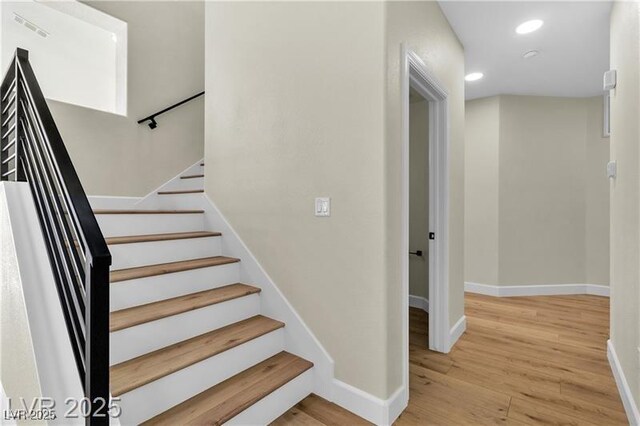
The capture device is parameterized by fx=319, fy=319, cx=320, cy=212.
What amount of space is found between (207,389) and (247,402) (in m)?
0.25

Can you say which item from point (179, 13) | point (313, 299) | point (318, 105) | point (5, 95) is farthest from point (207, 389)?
point (179, 13)

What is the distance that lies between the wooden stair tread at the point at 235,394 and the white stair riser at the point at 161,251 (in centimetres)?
95

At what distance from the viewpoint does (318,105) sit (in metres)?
1.95

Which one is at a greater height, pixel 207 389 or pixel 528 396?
pixel 207 389

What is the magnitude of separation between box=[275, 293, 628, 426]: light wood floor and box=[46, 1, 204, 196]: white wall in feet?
9.43

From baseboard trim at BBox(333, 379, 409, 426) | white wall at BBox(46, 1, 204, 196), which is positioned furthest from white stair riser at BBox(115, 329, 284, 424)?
white wall at BBox(46, 1, 204, 196)

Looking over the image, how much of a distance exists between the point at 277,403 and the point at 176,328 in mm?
688

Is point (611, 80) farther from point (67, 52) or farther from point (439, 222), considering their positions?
point (67, 52)

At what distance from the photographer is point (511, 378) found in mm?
2164

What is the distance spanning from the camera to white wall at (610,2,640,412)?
1.71 meters

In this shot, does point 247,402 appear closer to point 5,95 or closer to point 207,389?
point 207,389

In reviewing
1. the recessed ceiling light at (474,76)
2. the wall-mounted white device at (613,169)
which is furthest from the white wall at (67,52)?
the wall-mounted white device at (613,169)

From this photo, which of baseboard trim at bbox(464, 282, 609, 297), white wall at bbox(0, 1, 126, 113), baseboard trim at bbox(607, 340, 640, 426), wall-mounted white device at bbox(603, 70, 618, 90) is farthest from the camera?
baseboard trim at bbox(464, 282, 609, 297)

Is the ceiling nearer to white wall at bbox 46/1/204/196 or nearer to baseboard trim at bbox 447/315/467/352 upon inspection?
baseboard trim at bbox 447/315/467/352
